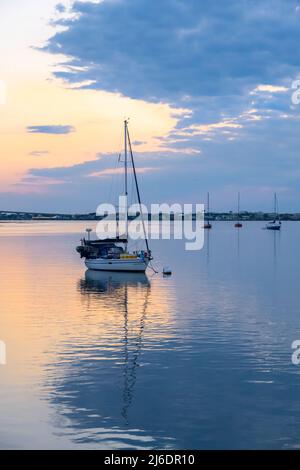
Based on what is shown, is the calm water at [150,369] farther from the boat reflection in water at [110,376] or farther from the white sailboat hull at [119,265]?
the white sailboat hull at [119,265]

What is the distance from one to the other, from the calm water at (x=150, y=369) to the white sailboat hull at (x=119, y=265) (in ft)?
41.3

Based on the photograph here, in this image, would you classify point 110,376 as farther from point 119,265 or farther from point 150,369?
point 119,265

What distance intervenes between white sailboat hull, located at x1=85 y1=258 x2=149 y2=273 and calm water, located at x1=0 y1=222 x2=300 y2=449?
1259cm

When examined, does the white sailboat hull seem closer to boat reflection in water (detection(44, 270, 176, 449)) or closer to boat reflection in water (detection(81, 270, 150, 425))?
boat reflection in water (detection(81, 270, 150, 425))

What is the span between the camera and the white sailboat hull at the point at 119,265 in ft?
190

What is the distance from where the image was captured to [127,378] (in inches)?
838

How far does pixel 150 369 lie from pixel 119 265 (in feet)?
121

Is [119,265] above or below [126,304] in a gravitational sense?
above

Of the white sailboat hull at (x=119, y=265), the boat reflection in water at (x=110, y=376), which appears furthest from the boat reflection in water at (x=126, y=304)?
the white sailboat hull at (x=119, y=265)

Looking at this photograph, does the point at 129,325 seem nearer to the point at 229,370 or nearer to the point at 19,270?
the point at 229,370

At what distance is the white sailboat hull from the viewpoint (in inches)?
2282

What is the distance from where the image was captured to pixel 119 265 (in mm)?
59156

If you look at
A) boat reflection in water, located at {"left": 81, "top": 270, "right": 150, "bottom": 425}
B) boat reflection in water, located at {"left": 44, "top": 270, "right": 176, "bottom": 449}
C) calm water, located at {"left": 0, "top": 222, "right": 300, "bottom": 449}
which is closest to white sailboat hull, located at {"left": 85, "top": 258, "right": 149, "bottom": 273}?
boat reflection in water, located at {"left": 81, "top": 270, "right": 150, "bottom": 425}

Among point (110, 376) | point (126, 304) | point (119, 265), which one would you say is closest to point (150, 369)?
point (110, 376)
